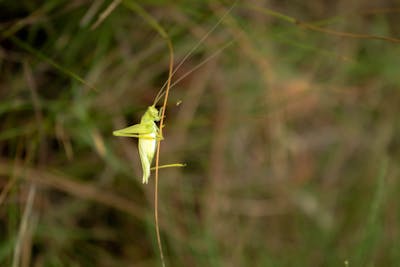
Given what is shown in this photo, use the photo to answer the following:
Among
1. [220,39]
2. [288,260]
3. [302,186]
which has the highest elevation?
[220,39]

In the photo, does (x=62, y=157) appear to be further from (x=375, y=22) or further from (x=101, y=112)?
(x=375, y=22)

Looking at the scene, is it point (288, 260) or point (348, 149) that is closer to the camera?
point (288, 260)

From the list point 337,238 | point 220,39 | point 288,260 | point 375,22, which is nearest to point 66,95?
point 220,39

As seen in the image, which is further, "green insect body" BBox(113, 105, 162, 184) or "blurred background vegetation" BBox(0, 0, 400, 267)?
"blurred background vegetation" BBox(0, 0, 400, 267)

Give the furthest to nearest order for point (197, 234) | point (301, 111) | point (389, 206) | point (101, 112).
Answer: point (301, 111) < point (389, 206) < point (197, 234) < point (101, 112)

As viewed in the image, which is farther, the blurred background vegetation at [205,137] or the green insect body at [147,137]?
the blurred background vegetation at [205,137]

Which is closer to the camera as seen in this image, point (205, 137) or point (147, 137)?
point (147, 137)

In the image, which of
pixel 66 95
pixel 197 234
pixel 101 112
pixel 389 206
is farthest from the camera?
pixel 389 206

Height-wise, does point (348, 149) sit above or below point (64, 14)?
below
